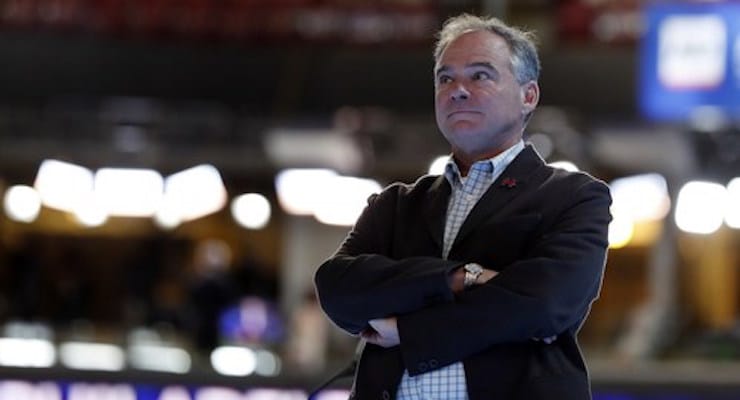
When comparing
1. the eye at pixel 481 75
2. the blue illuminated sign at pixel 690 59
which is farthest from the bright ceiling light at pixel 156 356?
the eye at pixel 481 75

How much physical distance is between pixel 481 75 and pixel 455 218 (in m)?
0.33

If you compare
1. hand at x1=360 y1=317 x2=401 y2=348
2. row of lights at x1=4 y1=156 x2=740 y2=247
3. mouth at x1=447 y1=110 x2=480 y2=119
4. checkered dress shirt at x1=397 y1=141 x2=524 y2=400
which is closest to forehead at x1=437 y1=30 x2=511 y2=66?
mouth at x1=447 y1=110 x2=480 y2=119

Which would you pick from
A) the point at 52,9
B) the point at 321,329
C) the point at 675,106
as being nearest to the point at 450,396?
the point at 675,106

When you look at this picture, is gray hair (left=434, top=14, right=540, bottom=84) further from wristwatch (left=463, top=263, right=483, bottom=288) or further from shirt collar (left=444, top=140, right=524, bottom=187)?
wristwatch (left=463, top=263, right=483, bottom=288)

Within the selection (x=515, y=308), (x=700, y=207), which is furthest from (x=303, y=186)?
(x=515, y=308)

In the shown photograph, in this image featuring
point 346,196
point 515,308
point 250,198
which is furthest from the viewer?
point 250,198

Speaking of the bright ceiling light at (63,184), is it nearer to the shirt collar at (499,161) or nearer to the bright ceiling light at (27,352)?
the bright ceiling light at (27,352)

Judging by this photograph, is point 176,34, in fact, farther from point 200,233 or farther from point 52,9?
point 200,233

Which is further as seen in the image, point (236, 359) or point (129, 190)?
point (129, 190)

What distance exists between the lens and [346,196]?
1853cm

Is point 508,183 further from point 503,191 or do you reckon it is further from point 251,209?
point 251,209

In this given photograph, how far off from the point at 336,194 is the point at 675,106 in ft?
20.8

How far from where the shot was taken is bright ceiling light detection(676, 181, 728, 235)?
17.5 metres

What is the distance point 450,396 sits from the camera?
3.41 meters
